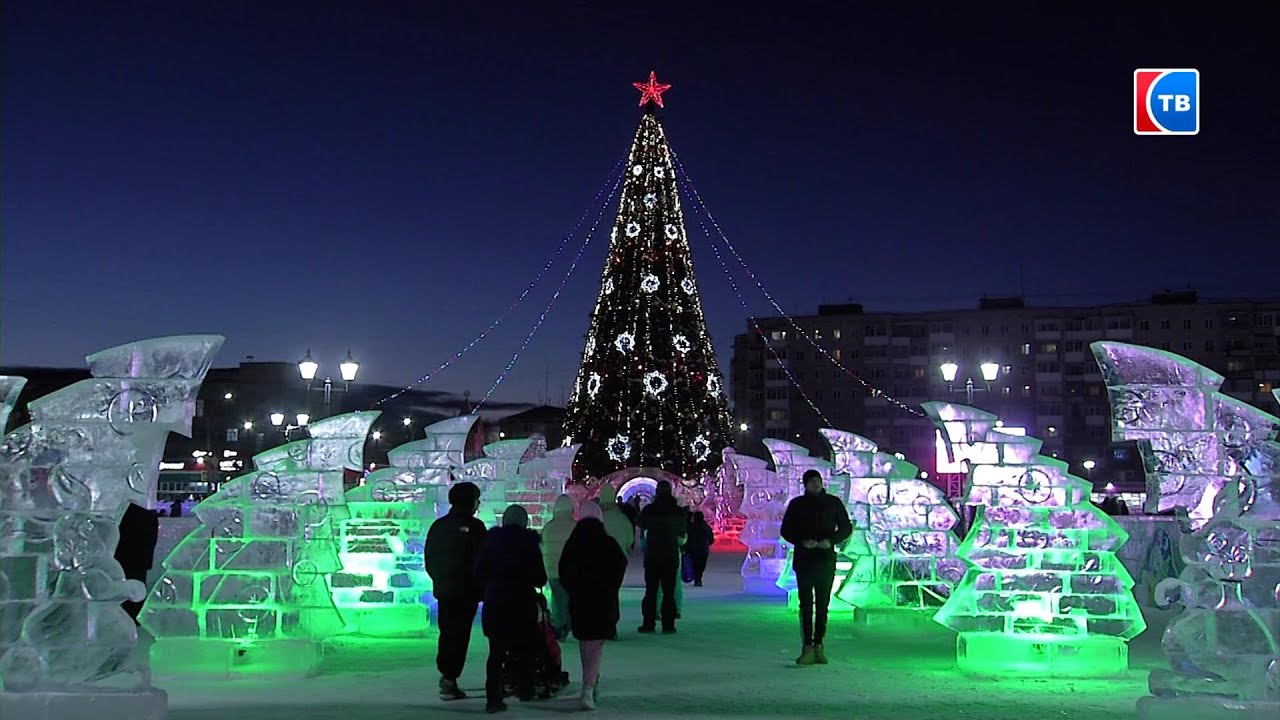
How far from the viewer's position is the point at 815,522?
1216cm

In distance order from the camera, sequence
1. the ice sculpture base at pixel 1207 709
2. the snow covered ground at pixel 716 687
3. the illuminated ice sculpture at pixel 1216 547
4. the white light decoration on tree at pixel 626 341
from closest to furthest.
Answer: the ice sculpture base at pixel 1207 709 → the illuminated ice sculpture at pixel 1216 547 → the snow covered ground at pixel 716 687 → the white light decoration on tree at pixel 626 341

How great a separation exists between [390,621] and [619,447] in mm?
23804

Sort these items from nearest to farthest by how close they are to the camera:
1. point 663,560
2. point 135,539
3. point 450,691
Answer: point 450,691 < point 135,539 < point 663,560

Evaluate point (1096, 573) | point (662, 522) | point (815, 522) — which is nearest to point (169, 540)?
point (662, 522)

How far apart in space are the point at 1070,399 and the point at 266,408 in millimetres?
56169

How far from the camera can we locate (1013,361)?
9081 cm

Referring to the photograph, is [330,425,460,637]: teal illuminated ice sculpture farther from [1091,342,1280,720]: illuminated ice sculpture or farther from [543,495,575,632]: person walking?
[1091,342,1280,720]: illuminated ice sculpture

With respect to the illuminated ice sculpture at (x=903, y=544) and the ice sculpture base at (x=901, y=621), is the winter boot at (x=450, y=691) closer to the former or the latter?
the ice sculpture base at (x=901, y=621)

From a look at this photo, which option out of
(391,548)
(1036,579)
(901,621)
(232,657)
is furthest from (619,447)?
(232,657)

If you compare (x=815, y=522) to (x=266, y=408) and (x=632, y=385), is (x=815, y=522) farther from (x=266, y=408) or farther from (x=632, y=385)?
(x=266, y=408)

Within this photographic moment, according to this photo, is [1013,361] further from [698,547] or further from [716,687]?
[716,687]

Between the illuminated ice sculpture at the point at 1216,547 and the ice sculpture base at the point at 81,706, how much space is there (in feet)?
21.1

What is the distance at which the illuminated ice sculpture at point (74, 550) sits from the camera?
8508mm

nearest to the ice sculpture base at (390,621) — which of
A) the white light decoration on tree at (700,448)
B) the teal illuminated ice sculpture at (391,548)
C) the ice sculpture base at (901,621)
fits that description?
the teal illuminated ice sculpture at (391,548)
